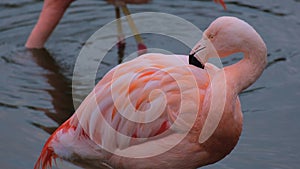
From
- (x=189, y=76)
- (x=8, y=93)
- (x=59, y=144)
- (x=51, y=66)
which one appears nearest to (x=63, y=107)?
(x=8, y=93)

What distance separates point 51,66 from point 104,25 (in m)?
1.15

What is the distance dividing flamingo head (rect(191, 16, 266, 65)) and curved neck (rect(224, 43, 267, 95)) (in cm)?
3

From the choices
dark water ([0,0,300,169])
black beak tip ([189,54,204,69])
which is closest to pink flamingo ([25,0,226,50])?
dark water ([0,0,300,169])

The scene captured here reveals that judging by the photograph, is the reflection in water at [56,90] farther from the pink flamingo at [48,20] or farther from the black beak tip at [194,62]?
the black beak tip at [194,62]

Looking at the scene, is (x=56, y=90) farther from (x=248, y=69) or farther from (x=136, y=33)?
(x=248, y=69)

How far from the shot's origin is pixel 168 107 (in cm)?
362

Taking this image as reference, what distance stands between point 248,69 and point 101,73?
285 centimetres

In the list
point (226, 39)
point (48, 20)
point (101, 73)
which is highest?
point (226, 39)

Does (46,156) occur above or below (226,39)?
below

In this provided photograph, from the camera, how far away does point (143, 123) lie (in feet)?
12.1

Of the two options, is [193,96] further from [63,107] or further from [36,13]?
[36,13]

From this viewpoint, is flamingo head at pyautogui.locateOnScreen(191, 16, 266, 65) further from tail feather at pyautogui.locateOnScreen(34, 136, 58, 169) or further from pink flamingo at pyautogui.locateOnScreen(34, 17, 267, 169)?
tail feather at pyautogui.locateOnScreen(34, 136, 58, 169)

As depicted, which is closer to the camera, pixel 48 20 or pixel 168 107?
pixel 168 107

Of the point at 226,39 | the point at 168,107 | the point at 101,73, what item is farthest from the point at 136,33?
the point at 226,39
